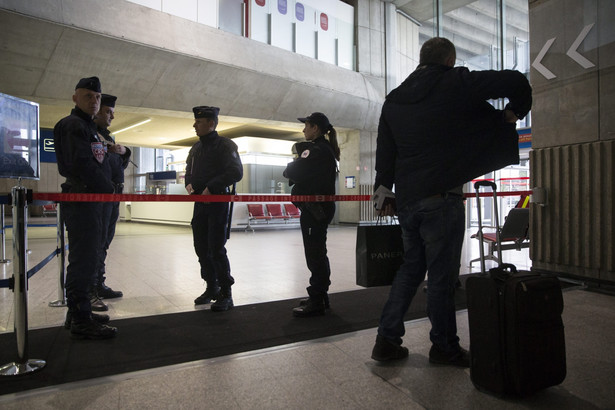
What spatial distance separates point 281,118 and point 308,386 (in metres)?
9.91

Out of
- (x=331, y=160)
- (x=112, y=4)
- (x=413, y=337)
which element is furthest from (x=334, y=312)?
(x=112, y=4)

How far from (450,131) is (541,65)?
2.88 m

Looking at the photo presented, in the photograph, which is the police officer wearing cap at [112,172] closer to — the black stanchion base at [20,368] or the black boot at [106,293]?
the black boot at [106,293]

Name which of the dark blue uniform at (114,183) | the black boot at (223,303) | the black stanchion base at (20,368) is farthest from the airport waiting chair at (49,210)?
the black stanchion base at (20,368)

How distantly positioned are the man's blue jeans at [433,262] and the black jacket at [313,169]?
3.29 feet

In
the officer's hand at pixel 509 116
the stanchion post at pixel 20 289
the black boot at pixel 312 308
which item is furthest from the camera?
the black boot at pixel 312 308

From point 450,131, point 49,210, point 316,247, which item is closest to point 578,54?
point 450,131

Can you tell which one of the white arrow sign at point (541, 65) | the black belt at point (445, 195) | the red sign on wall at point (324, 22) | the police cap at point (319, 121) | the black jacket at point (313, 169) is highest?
the red sign on wall at point (324, 22)

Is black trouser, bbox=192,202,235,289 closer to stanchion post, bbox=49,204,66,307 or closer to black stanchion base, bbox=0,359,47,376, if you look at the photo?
stanchion post, bbox=49,204,66,307

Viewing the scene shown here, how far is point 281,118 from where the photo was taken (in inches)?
442

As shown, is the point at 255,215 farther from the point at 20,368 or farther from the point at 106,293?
the point at 20,368

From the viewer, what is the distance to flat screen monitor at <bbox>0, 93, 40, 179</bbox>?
3762 millimetres

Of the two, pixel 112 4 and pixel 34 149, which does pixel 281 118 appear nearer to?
pixel 112 4

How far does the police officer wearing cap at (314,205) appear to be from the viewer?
2945 mm
